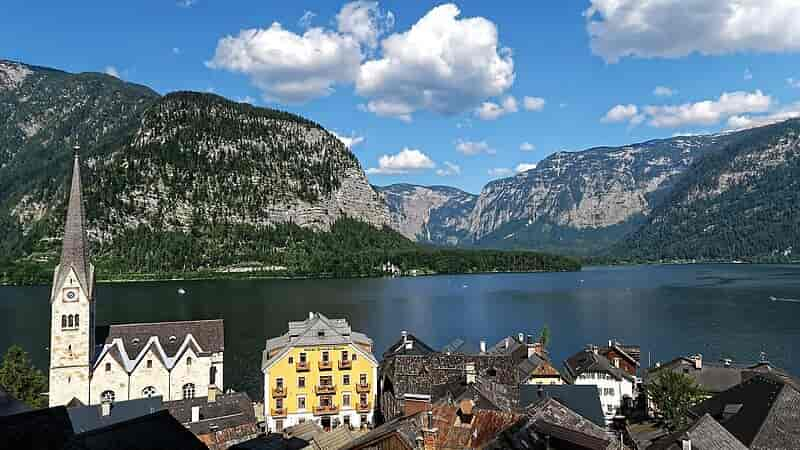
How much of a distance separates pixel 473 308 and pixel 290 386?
116 meters

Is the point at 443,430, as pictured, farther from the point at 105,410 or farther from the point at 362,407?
the point at 362,407

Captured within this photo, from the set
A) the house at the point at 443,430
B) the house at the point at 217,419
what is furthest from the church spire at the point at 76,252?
the house at the point at 443,430

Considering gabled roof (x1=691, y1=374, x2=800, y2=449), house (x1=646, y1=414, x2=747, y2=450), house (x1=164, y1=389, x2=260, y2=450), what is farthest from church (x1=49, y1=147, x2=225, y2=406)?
gabled roof (x1=691, y1=374, x2=800, y2=449)

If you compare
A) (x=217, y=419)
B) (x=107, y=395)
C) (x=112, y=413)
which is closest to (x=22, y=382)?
(x=107, y=395)

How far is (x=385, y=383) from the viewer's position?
5741 centimetres

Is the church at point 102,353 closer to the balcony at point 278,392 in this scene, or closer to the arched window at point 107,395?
the arched window at point 107,395

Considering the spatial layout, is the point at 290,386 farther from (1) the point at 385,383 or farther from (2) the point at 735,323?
(2) the point at 735,323

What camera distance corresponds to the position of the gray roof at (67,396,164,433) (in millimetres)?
42219

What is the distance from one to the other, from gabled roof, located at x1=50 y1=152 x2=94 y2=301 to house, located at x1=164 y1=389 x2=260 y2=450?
741 inches

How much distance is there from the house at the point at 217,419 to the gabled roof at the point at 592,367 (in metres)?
35.2

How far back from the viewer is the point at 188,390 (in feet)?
197

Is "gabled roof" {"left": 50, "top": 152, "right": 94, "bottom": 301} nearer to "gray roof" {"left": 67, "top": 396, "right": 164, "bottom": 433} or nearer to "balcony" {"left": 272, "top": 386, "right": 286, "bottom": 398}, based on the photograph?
"gray roof" {"left": 67, "top": 396, "right": 164, "bottom": 433}

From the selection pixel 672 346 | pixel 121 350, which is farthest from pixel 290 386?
pixel 672 346

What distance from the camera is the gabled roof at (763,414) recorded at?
34.5m
